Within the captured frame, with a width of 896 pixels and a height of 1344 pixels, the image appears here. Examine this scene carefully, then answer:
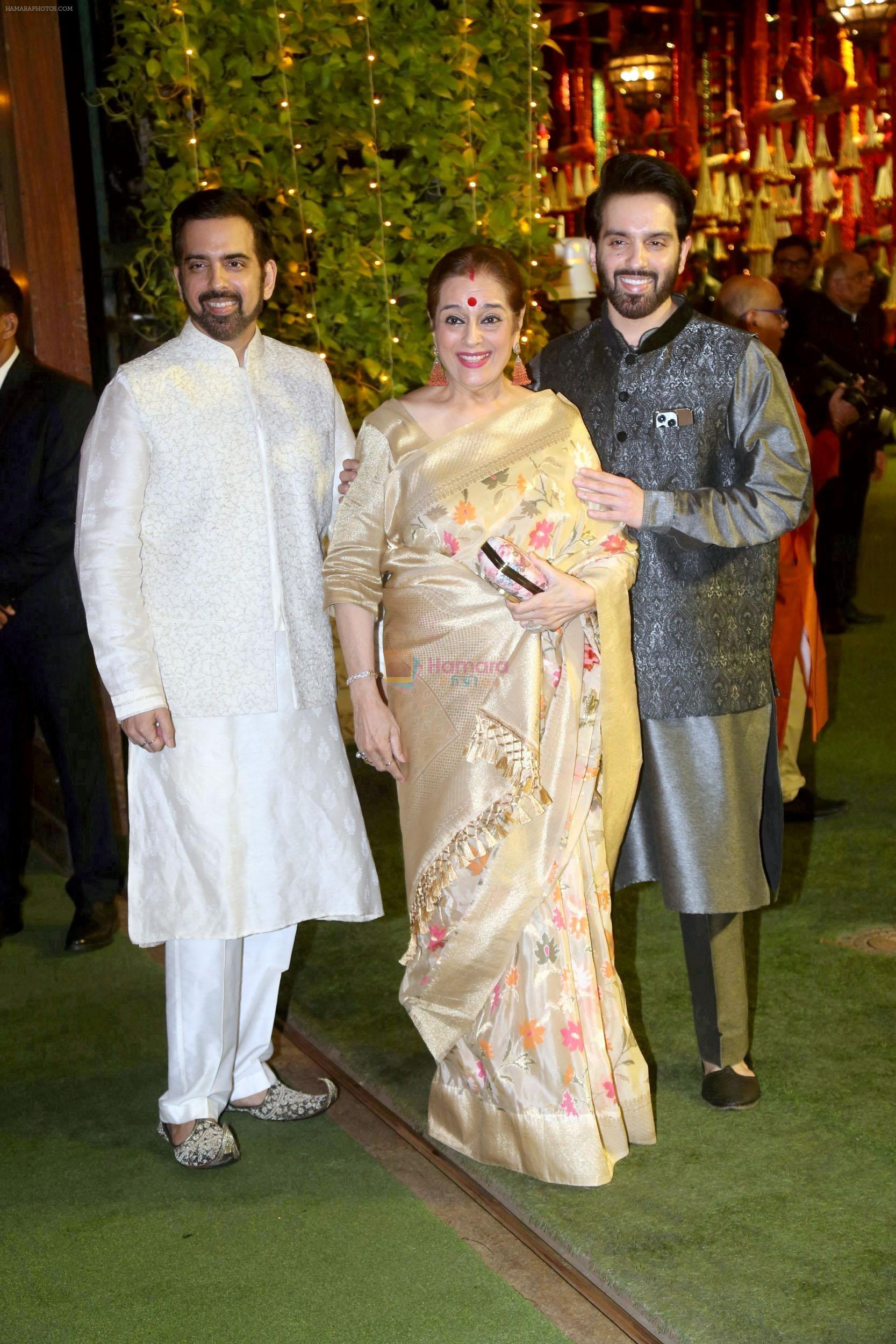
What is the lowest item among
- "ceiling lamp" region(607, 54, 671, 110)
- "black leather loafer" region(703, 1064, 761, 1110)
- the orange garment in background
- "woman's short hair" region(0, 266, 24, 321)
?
"black leather loafer" region(703, 1064, 761, 1110)

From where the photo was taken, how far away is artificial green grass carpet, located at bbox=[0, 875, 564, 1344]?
209 cm

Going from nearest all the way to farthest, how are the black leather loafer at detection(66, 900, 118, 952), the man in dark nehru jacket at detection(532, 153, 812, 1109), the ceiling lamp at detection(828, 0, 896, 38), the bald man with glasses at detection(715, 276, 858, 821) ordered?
the man in dark nehru jacket at detection(532, 153, 812, 1109)
the black leather loafer at detection(66, 900, 118, 952)
the bald man with glasses at detection(715, 276, 858, 821)
the ceiling lamp at detection(828, 0, 896, 38)

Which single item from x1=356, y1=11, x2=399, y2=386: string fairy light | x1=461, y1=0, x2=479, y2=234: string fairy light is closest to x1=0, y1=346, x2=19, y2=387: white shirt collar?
x1=356, y1=11, x2=399, y2=386: string fairy light

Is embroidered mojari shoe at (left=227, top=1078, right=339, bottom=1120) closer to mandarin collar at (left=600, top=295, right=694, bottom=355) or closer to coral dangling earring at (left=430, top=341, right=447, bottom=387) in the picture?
coral dangling earring at (left=430, top=341, right=447, bottom=387)

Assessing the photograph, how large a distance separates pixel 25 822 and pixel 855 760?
2.75 meters

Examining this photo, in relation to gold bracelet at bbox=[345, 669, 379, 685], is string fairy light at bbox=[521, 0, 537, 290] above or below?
above

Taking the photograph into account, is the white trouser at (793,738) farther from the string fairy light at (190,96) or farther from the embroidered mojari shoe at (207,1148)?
the string fairy light at (190,96)

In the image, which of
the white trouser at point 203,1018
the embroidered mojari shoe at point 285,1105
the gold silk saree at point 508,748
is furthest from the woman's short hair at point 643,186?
the embroidered mojari shoe at point 285,1105

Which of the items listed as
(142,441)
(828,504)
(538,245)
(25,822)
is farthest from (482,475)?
(828,504)

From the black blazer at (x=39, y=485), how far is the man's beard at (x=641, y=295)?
1.73 meters

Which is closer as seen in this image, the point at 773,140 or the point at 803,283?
the point at 803,283

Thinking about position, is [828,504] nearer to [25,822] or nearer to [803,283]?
[803,283]

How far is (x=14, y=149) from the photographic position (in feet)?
13.2

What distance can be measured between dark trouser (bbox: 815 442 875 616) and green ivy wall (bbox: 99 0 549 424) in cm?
263
